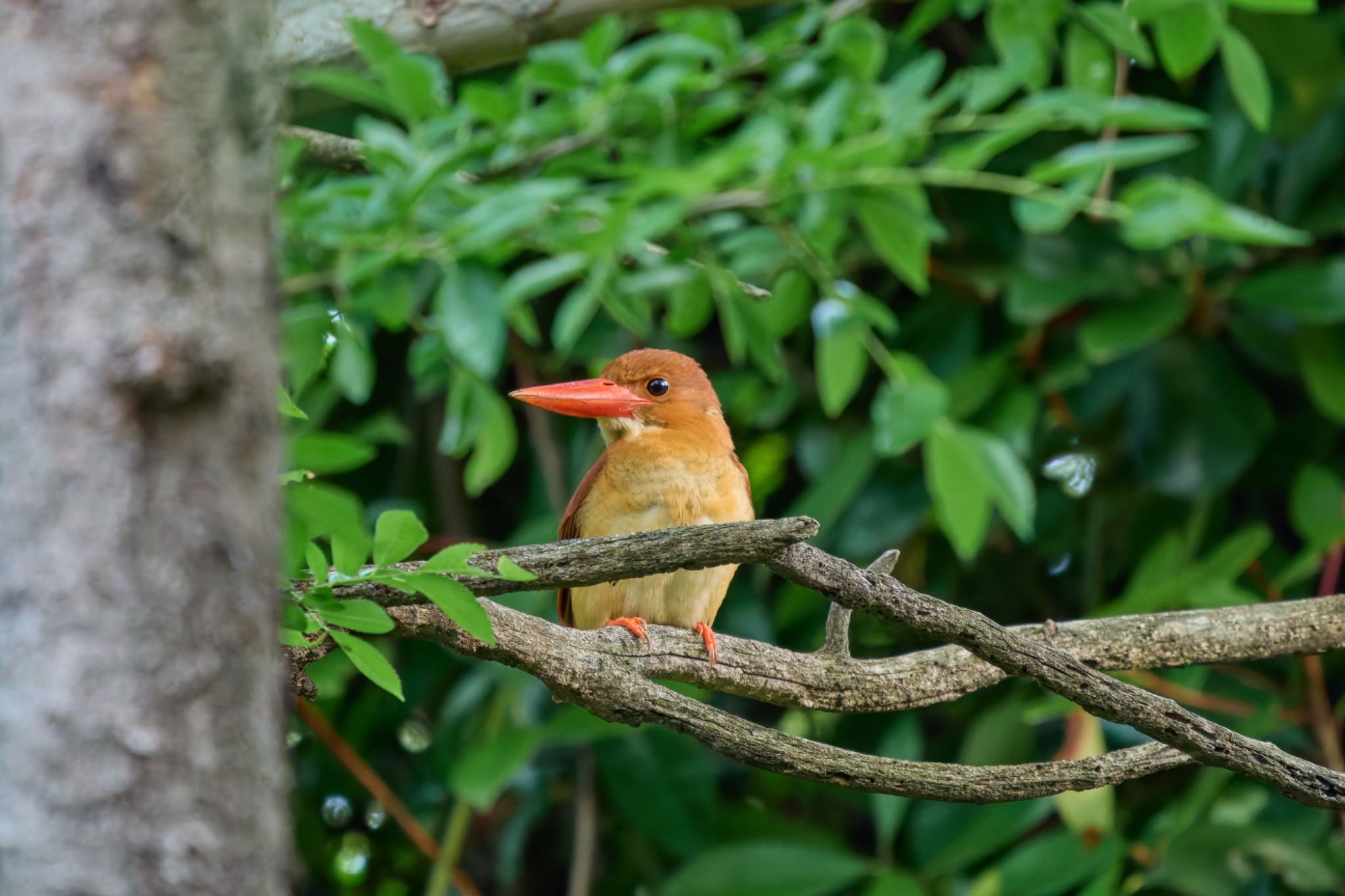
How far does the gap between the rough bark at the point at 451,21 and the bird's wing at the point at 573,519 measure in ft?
3.24

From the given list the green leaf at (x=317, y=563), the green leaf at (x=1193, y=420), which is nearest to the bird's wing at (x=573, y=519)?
the green leaf at (x=1193, y=420)

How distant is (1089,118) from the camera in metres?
2.15

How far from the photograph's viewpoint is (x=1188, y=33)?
2.47 meters

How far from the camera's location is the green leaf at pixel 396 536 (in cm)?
138

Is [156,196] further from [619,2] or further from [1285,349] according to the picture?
[1285,349]

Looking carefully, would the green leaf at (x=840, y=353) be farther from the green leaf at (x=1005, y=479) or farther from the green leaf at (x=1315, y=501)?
the green leaf at (x=1315, y=501)

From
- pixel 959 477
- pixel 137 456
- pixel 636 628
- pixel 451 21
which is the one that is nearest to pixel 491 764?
pixel 636 628

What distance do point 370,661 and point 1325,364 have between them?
2.65 metres

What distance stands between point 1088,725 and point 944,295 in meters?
1.15

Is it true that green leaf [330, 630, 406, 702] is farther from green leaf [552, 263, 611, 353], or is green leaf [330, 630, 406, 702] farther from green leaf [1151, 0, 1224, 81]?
green leaf [1151, 0, 1224, 81]

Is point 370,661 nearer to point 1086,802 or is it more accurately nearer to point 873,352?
point 873,352

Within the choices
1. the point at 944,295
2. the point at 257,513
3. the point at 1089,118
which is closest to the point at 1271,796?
the point at 944,295

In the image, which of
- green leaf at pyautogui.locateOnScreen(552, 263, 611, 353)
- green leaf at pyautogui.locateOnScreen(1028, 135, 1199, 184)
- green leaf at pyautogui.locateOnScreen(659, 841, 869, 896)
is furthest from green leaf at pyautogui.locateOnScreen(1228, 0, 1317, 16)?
green leaf at pyautogui.locateOnScreen(659, 841, 869, 896)

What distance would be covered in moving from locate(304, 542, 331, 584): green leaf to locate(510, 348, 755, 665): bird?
128cm
